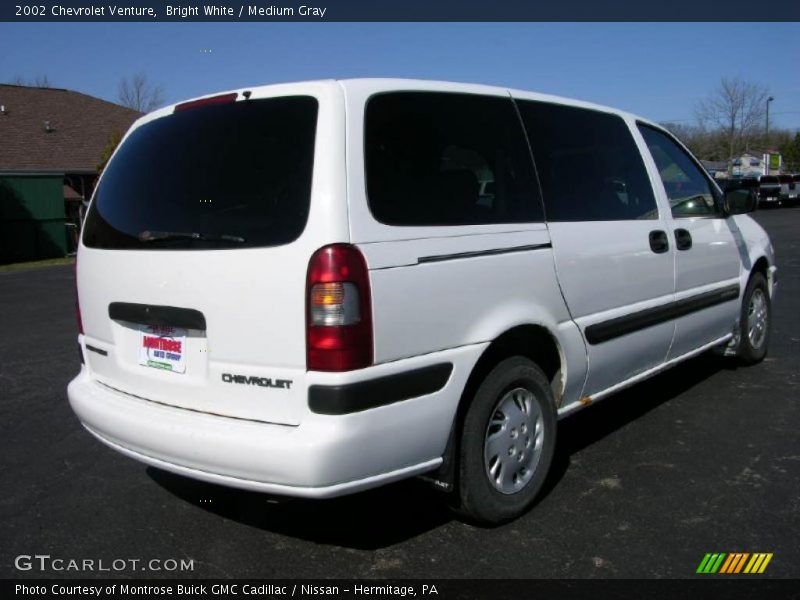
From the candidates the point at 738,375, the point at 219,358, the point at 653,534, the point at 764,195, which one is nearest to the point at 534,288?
the point at 653,534

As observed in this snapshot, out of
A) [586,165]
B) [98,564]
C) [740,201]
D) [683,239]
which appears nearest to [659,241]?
[683,239]

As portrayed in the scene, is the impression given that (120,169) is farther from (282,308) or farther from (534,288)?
(534,288)

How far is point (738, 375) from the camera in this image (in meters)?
5.69

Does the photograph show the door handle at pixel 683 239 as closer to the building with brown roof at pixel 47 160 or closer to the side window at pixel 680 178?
the side window at pixel 680 178

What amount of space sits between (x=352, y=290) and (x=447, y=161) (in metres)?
0.88

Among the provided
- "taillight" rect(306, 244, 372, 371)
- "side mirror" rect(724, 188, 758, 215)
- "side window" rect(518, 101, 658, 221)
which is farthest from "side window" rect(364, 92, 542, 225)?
"side mirror" rect(724, 188, 758, 215)

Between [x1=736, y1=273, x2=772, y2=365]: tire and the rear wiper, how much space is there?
4.09 meters

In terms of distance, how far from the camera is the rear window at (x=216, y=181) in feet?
9.12

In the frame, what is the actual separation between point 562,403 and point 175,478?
2053 mm

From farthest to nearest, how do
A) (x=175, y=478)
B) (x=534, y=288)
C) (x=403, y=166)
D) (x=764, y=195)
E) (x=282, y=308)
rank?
(x=764, y=195), (x=175, y=478), (x=534, y=288), (x=403, y=166), (x=282, y=308)

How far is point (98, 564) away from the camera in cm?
308

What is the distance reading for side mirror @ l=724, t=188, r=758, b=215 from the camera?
5.34 metres

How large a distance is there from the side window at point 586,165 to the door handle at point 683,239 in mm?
238
